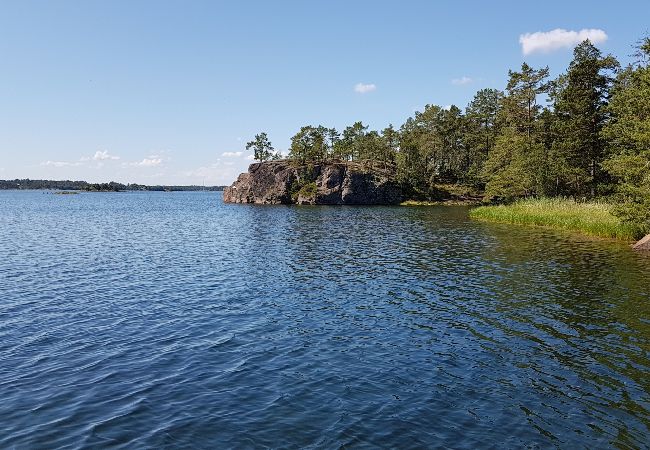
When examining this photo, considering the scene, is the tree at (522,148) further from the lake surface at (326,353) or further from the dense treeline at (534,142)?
the lake surface at (326,353)

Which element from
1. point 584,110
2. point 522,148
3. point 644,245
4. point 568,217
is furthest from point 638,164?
point 522,148

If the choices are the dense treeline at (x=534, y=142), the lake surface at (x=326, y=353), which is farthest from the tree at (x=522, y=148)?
the lake surface at (x=326, y=353)

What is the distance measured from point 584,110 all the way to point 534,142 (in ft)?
70.3

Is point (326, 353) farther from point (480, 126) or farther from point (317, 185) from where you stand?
point (480, 126)

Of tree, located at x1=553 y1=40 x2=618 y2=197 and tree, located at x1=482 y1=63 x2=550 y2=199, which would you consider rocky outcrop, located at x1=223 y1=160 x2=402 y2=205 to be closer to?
tree, located at x1=482 y1=63 x2=550 y2=199

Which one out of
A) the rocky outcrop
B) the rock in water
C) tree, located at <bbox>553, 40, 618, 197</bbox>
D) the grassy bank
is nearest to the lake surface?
the rock in water

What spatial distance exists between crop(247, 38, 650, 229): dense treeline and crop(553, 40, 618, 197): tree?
0.53ft

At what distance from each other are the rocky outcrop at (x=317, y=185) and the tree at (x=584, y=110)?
73087 mm

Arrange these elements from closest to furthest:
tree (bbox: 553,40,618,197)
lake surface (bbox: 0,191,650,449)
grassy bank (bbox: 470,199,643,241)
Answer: lake surface (bbox: 0,191,650,449)
grassy bank (bbox: 470,199,643,241)
tree (bbox: 553,40,618,197)

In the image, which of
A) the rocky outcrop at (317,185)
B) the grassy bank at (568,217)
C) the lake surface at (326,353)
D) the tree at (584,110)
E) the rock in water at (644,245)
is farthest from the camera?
the rocky outcrop at (317,185)

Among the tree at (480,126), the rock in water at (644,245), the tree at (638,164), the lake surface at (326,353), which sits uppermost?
the tree at (480,126)

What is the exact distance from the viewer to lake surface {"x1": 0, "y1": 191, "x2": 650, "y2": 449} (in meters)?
13.4

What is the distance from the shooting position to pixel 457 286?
32.3 metres

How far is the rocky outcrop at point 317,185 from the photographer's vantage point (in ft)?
483
